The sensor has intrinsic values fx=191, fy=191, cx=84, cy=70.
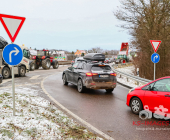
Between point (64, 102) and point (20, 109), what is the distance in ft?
8.37

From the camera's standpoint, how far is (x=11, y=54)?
4.72 metres

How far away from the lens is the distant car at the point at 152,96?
5357 mm

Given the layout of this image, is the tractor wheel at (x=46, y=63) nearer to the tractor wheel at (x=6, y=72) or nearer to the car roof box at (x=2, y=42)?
the tractor wheel at (x=6, y=72)

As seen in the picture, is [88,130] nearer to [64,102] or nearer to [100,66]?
[64,102]

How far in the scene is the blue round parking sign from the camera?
466 centimetres

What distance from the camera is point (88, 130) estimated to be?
15.5 feet

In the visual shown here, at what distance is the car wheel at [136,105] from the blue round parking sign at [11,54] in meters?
3.90

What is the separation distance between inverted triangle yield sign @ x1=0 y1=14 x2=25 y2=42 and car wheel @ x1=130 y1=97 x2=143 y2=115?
4202 millimetres

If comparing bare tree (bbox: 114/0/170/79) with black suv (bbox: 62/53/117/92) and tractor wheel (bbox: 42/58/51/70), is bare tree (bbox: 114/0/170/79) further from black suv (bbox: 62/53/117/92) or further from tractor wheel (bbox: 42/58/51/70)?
tractor wheel (bbox: 42/58/51/70)

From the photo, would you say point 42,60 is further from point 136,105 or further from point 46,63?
point 136,105

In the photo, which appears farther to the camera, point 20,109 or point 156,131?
point 20,109

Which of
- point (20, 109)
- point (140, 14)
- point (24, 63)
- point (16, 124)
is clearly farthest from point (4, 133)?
point (140, 14)

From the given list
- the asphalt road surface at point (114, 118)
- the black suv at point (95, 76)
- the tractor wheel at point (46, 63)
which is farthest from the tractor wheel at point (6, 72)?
the tractor wheel at point (46, 63)

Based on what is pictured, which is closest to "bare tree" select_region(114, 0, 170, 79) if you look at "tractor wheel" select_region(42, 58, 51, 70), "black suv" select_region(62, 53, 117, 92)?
"black suv" select_region(62, 53, 117, 92)
